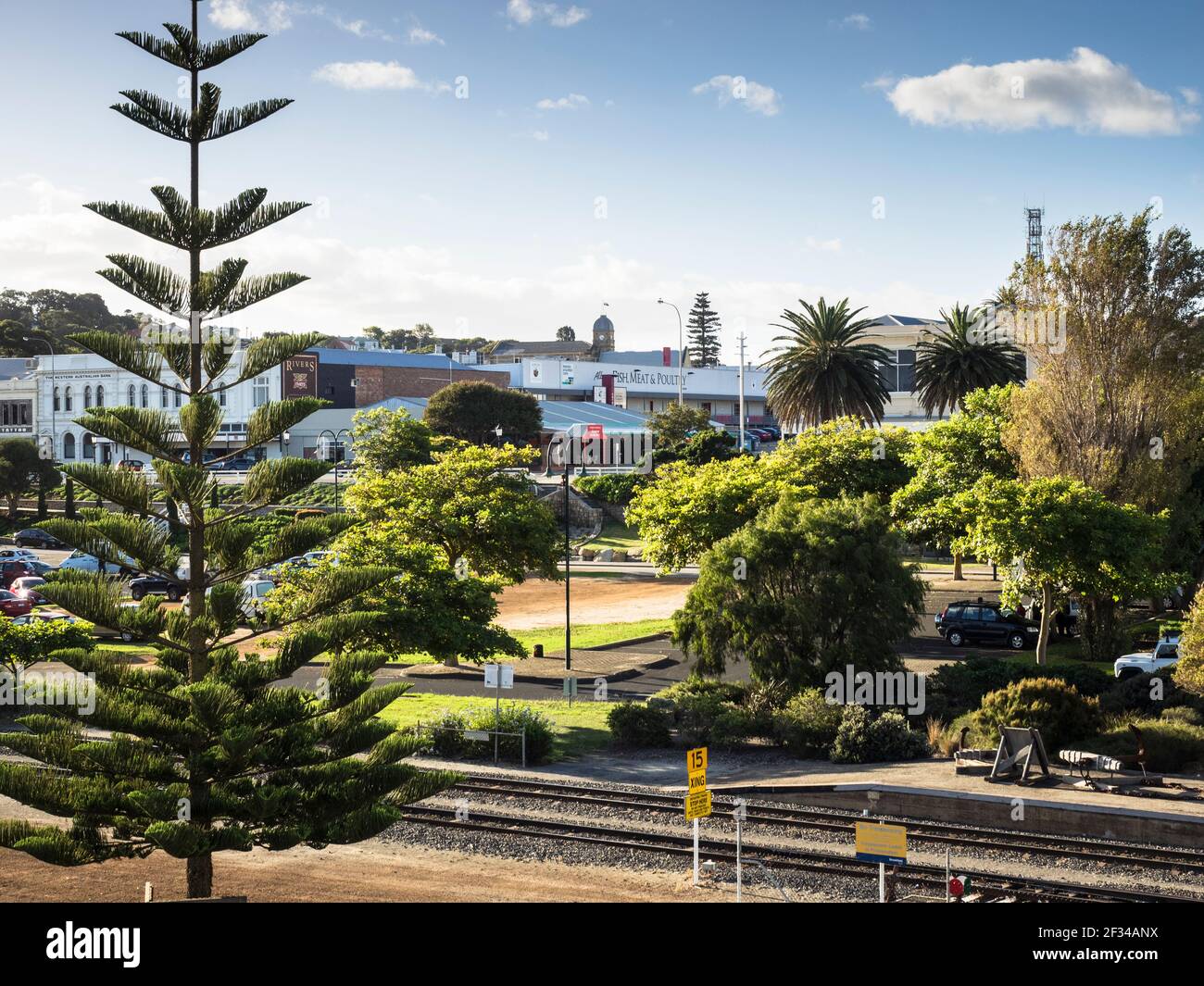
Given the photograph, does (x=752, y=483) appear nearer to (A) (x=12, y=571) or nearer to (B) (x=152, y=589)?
(B) (x=152, y=589)

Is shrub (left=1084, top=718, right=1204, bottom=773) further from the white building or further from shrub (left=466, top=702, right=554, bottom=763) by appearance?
the white building

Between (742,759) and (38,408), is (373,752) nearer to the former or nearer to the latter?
(742,759)

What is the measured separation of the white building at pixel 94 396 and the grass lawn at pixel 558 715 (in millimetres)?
56520

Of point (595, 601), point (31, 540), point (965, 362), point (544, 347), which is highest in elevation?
point (544, 347)

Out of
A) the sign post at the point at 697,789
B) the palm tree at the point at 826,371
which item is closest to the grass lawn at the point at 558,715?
the sign post at the point at 697,789

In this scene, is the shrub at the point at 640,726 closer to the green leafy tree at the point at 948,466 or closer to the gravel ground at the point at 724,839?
the gravel ground at the point at 724,839

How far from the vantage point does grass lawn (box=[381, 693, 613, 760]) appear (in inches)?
1085

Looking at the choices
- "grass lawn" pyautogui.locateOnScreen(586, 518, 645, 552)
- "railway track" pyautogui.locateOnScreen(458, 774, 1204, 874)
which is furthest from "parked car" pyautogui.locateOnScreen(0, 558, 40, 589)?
"railway track" pyautogui.locateOnScreen(458, 774, 1204, 874)

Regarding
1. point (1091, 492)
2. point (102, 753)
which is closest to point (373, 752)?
point (102, 753)

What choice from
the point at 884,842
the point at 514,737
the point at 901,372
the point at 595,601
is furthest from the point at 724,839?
the point at 901,372

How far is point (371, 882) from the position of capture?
57.0 ft

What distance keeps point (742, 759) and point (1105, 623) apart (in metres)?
18.1

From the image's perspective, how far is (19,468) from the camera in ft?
260

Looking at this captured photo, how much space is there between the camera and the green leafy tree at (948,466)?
40969 mm
